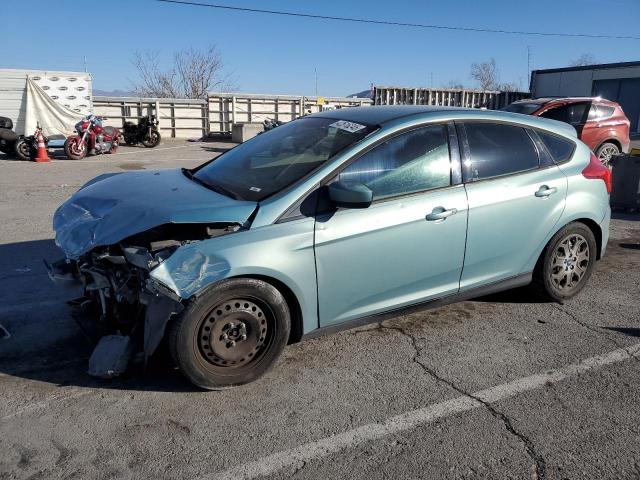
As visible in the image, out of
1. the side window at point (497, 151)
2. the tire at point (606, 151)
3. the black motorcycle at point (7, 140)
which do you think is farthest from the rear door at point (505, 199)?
the black motorcycle at point (7, 140)

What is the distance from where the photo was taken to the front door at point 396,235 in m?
3.51

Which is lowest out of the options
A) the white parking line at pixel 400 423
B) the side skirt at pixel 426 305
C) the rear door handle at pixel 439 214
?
the white parking line at pixel 400 423

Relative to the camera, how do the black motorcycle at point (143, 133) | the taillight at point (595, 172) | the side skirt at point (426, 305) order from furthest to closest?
1. the black motorcycle at point (143, 133)
2. the taillight at point (595, 172)
3. the side skirt at point (426, 305)

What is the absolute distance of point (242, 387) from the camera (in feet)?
11.1

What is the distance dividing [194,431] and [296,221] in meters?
1.33

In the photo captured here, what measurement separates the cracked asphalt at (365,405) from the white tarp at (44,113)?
1696 cm

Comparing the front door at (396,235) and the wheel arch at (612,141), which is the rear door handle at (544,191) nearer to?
the front door at (396,235)

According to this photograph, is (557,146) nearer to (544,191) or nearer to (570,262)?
(544,191)

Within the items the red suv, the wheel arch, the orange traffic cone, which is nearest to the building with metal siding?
the red suv

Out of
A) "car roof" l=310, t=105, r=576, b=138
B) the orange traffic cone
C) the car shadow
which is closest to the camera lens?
"car roof" l=310, t=105, r=576, b=138

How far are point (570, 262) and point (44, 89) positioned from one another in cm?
2022

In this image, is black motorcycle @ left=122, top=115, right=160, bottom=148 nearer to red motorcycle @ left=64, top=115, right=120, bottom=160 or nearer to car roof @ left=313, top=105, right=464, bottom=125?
red motorcycle @ left=64, top=115, right=120, bottom=160

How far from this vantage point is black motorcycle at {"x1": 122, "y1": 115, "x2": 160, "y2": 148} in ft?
64.3

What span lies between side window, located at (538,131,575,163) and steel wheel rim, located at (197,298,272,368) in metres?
2.79
